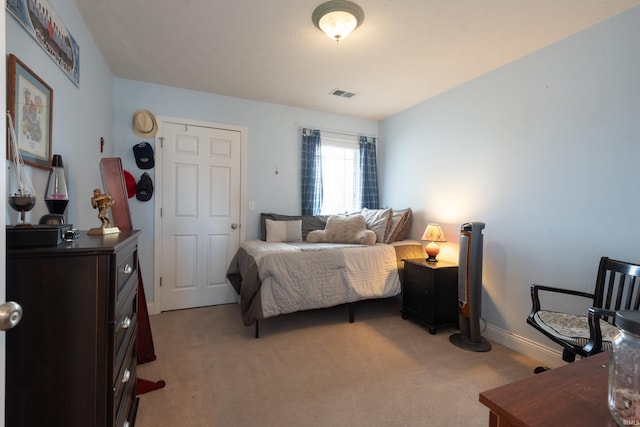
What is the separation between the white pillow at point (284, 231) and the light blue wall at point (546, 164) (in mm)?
1633

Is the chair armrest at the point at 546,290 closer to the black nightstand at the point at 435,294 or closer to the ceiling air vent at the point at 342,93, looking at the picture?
the black nightstand at the point at 435,294

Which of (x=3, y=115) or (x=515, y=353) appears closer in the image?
(x=3, y=115)

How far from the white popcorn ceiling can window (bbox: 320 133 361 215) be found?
91 cm

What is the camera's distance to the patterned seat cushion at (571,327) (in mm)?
1656

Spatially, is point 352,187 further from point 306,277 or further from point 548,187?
point 548,187

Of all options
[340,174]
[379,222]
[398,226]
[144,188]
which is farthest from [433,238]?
[144,188]

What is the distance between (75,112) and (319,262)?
217cm

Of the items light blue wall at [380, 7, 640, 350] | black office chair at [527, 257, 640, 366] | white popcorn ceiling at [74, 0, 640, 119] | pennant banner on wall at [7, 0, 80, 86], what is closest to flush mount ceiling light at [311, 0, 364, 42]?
white popcorn ceiling at [74, 0, 640, 119]

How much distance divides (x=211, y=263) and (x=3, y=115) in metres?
2.97

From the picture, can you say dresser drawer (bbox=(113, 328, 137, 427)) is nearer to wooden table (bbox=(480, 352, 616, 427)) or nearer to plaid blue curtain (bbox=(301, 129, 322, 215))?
wooden table (bbox=(480, 352, 616, 427))

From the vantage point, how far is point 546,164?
2297 millimetres

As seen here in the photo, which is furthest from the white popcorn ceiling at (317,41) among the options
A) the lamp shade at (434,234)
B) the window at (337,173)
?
the lamp shade at (434,234)

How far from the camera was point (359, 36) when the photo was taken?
7.26 feet

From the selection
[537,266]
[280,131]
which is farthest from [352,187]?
[537,266]
